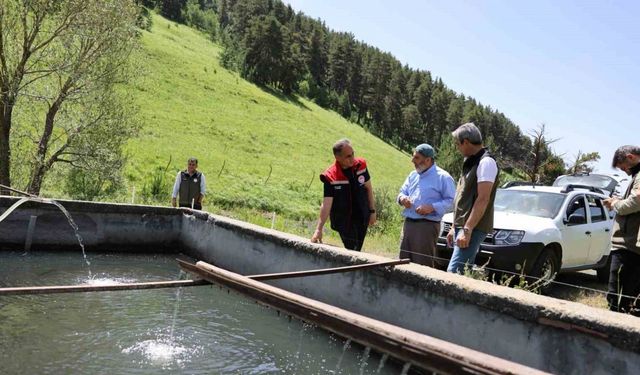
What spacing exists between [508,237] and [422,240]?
2034mm

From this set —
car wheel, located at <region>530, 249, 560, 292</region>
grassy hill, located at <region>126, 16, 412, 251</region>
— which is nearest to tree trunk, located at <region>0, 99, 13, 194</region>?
grassy hill, located at <region>126, 16, 412, 251</region>

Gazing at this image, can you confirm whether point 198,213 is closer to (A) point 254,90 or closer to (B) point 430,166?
(B) point 430,166

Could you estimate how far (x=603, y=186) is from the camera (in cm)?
1773

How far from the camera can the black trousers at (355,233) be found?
638 centimetres

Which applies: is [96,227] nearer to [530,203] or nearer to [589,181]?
[530,203]

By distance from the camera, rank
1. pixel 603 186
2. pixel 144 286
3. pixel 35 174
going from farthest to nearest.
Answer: pixel 603 186 → pixel 35 174 → pixel 144 286

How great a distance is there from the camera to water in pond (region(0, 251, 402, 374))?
459 centimetres

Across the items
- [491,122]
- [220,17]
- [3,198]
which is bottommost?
[3,198]

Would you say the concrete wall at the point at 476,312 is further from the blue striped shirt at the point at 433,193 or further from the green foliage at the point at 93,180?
the green foliage at the point at 93,180

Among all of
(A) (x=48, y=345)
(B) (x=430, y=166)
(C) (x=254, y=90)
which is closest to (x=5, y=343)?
Result: (A) (x=48, y=345)

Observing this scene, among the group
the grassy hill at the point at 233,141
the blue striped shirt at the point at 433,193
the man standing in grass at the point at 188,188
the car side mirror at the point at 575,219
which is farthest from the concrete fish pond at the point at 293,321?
the grassy hill at the point at 233,141

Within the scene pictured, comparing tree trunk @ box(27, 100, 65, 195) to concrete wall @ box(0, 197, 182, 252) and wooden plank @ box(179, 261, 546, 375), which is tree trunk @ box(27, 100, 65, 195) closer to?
concrete wall @ box(0, 197, 182, 252)

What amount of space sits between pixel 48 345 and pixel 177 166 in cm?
2348

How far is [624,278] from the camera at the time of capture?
16.0 feet
